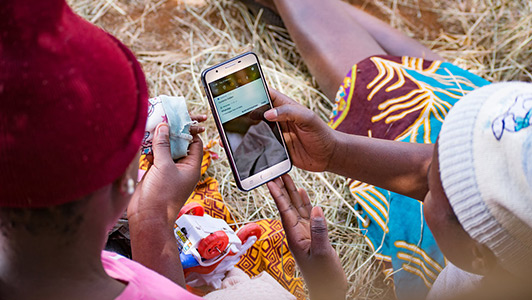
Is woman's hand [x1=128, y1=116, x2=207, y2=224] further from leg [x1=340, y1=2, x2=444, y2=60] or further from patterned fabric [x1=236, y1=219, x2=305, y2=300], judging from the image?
leg [x1=340, y1=2, x2=444, y2=60]

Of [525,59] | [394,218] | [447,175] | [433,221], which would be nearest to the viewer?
[447,175]

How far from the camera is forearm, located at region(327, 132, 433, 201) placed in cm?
175

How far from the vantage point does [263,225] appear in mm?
1954

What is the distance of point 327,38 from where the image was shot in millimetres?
2344

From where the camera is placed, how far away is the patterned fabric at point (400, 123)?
5.89 ft

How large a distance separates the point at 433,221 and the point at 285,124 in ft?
2.09

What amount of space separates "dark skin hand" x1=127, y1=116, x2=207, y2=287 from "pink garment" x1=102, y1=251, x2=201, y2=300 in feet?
0.67

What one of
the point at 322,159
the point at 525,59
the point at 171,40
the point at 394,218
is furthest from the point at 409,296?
the point at 171,40

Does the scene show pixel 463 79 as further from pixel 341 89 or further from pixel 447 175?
pixel 447 175

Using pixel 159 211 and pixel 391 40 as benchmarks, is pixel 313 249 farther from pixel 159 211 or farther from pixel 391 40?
pixel 391 40

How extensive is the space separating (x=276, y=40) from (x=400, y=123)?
1.04m

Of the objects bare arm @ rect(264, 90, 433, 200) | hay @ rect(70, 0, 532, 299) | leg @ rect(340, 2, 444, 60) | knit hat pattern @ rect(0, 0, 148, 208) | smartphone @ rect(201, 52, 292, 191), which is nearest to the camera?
knit hat pattern @ rect(0, 0, 148, 208)

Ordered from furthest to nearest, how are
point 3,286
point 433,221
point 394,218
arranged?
point 394,218
point 433,221
point 3,286

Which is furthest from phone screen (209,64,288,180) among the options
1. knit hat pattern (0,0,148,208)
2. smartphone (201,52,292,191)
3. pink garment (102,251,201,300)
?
knit hat pattern (0,0,148,208)
